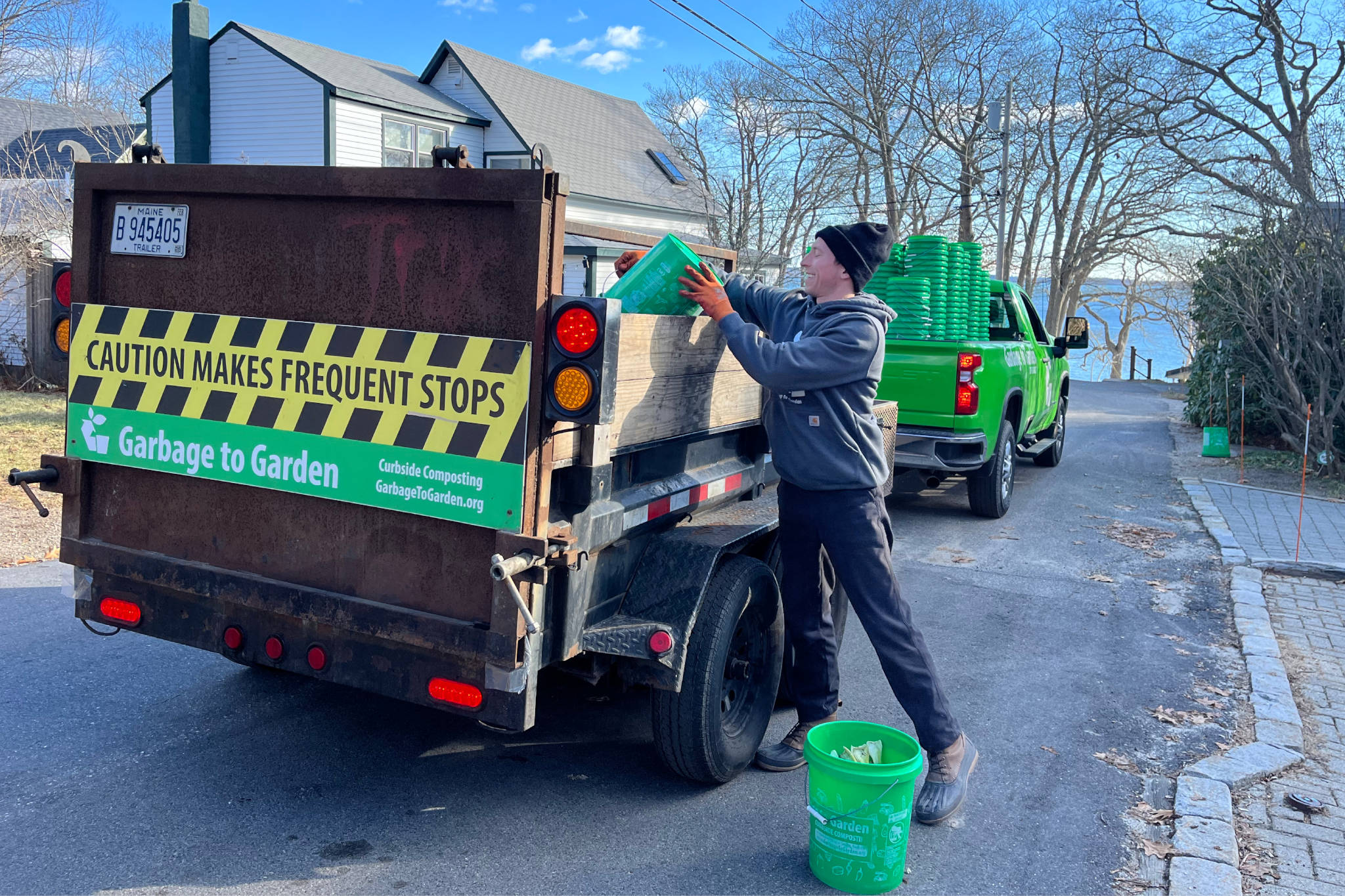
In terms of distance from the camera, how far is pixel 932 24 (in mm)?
30828

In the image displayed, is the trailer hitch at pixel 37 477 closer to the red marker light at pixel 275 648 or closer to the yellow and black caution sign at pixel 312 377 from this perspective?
the yellow and black caution sign at pixel 312 377

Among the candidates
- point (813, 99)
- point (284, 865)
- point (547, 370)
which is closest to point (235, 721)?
point (284, 865)

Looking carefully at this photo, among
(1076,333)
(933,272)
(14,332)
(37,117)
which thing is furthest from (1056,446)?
(37,117)

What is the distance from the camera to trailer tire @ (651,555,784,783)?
3.61 meters

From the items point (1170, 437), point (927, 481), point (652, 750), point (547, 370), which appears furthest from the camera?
point (1170, 437)

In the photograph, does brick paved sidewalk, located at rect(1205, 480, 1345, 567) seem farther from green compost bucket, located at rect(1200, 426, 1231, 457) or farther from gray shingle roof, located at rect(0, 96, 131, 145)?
gray shingle roof, located at rect(0, 96, 131, 145)

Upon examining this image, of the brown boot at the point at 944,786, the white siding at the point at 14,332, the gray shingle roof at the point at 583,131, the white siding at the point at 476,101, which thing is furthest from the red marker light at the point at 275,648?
the white siding at the point at 476,101

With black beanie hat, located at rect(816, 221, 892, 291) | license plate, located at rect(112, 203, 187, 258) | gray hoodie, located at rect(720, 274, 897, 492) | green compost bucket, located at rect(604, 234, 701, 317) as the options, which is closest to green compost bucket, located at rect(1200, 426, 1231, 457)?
gray hoodie, located at rect(720, 274, 897, 492)

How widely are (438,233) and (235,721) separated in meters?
2.42

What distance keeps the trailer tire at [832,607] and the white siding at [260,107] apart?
875 inches

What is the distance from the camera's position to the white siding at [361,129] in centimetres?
2455

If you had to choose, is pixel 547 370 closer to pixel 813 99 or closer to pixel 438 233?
pixel 438 233

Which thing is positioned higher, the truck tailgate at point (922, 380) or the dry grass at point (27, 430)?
the truck tailgate at point (922, 380)

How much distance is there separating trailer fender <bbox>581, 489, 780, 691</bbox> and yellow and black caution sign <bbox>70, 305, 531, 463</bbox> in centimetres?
80
